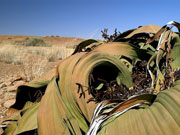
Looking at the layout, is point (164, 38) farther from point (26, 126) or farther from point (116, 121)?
point (26, 126)

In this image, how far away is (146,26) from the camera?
111 cm

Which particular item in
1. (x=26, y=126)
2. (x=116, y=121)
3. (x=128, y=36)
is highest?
(x=128, y=36)

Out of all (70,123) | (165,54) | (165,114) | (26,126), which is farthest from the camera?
(165,54)

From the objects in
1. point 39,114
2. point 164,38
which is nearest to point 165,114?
point 39,114

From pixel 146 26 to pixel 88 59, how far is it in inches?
19.8

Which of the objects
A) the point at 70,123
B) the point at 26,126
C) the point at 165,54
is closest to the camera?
the point at 70,123

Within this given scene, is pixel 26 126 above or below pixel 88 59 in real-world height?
below

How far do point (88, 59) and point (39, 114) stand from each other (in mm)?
255

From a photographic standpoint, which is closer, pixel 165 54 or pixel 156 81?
pixel 156 81

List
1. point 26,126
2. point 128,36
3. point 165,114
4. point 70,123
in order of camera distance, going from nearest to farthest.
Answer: point 165,114 → point 70,123 → point 26,126 → point 128,36

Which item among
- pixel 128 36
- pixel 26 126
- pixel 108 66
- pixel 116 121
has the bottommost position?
pixel 26 126

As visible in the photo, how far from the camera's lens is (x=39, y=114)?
695 millimetres

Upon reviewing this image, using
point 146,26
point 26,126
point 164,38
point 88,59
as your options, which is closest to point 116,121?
point 88,59

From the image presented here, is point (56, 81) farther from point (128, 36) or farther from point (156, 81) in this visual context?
point (128, 36)
